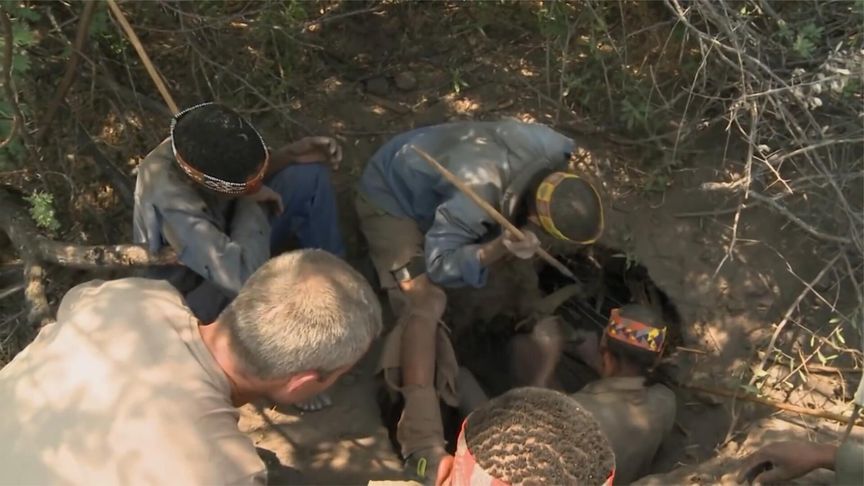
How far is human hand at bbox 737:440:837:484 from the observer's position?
244 cm

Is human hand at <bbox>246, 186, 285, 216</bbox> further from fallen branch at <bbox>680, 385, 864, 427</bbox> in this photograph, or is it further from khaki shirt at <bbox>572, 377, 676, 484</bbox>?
fallen branch at <bbox>680, 385, 864, 427</bbox>

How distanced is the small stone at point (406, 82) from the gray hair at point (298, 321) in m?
1.92

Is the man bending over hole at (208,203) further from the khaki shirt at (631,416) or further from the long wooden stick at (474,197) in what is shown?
the khaki shirt at (631,416)

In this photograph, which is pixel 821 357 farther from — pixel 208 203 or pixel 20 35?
pixel 20 35

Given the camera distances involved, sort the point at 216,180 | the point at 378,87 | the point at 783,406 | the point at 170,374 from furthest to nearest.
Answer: the point at 378,87, the point at 783,406, the point at 216,180, the point at 170,374

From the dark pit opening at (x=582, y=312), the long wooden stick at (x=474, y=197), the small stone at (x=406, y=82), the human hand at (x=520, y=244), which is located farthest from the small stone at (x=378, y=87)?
the human hand at (x=520, y=244)

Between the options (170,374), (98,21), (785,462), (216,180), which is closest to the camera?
(170,374)

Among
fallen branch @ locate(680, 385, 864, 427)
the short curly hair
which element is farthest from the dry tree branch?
the short curly hair

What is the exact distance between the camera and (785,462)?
2.45 meters

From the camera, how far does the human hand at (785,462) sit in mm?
2441

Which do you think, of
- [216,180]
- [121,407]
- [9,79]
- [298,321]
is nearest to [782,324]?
[298,321]

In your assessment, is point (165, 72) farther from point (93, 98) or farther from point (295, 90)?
point (295, 90)

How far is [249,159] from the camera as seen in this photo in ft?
7.77

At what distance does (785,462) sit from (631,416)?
0.52 meters
